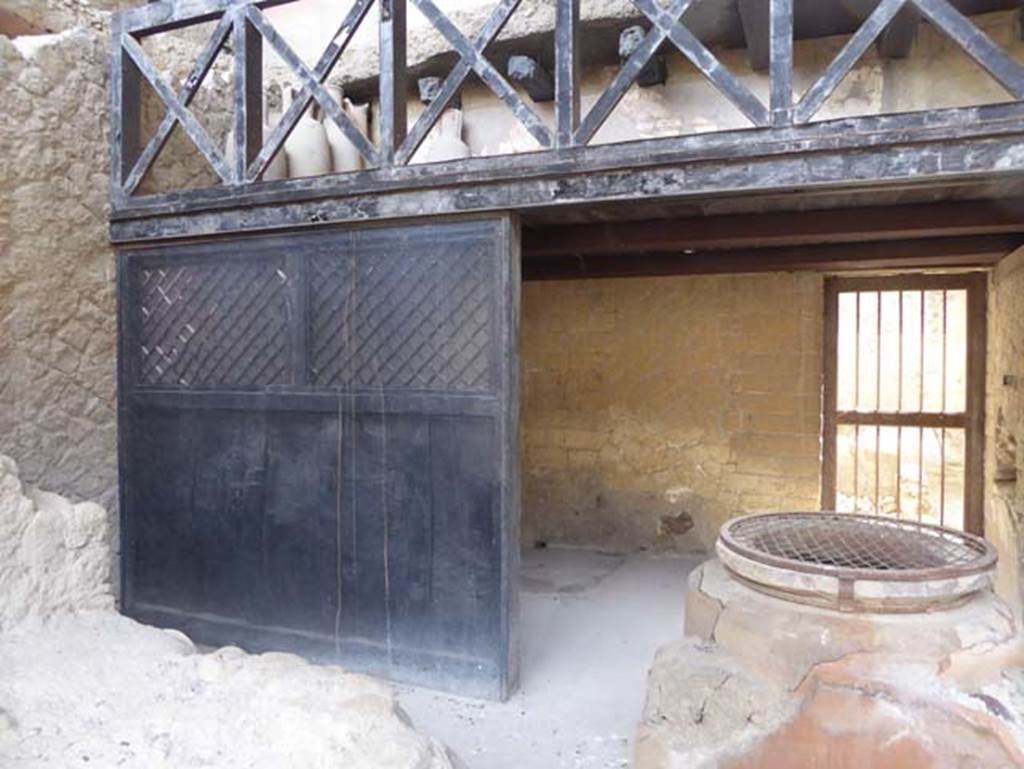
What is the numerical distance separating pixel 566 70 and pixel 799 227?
144cm

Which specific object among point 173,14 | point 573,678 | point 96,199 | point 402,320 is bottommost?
point 573,678

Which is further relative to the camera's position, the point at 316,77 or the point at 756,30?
the point at 756,30

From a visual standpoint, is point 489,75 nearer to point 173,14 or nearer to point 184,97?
point 184,97

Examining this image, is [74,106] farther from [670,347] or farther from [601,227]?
[670,347]

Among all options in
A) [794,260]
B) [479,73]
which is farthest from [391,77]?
[794,260]

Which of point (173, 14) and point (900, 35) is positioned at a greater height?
point (173, 14)

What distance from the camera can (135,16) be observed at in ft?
11.4

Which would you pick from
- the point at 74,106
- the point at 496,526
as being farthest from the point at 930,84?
the point at 74,106

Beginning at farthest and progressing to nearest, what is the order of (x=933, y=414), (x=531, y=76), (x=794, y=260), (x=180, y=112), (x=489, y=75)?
(x=933, y=414) < (x=794, y=260) < (x=531, y=76) < (x=180, y=112) < (x=489, y=75)

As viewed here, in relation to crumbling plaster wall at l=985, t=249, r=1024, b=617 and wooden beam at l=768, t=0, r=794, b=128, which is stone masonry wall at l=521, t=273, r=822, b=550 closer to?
crumbling plaster wall at l=985, t=249, r=1024, b=617

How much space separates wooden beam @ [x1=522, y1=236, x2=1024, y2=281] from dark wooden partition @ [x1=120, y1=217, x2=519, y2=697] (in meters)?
2.09

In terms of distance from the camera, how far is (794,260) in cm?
443

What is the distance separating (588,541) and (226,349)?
321 centimetres

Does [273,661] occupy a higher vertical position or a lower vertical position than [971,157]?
lower
